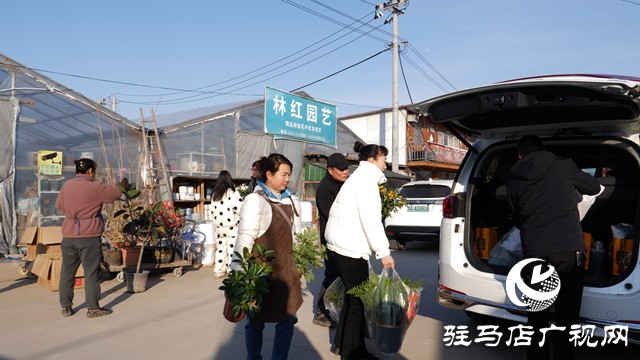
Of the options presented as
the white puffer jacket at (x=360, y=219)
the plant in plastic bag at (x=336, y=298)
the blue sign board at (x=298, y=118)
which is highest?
the blue sign board at (x=298, y=118)

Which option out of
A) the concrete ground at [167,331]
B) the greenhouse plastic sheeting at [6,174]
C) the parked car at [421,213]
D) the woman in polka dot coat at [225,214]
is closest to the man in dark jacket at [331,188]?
the concrete ground at [167,331]

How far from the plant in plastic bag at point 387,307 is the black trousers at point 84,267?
3.15 m

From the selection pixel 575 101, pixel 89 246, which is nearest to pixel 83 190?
pixel 89 246

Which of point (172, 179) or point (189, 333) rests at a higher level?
point (172, 179)

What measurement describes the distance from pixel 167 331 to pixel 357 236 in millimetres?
2397

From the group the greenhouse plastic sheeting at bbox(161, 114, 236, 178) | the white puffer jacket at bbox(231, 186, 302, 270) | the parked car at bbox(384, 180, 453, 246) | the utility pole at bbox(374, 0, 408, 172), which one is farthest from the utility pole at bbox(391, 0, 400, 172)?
the white puffer jacket at bbox(231, 186, 302, 270)

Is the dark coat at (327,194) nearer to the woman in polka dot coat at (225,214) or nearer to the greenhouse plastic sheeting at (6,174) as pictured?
the woman in polka dot coat at (225,214)

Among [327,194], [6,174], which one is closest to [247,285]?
[327,194]

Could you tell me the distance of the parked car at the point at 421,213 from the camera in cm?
Result: 908

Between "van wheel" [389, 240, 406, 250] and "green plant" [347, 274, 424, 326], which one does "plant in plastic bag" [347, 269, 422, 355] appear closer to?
"green plant" [347, 274, 424, 326]

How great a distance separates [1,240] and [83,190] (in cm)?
575

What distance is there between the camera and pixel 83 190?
16.1 feet

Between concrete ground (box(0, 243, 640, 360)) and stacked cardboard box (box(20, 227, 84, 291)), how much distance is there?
0.19 metres

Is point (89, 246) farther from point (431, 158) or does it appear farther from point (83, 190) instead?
point (431, 158)
